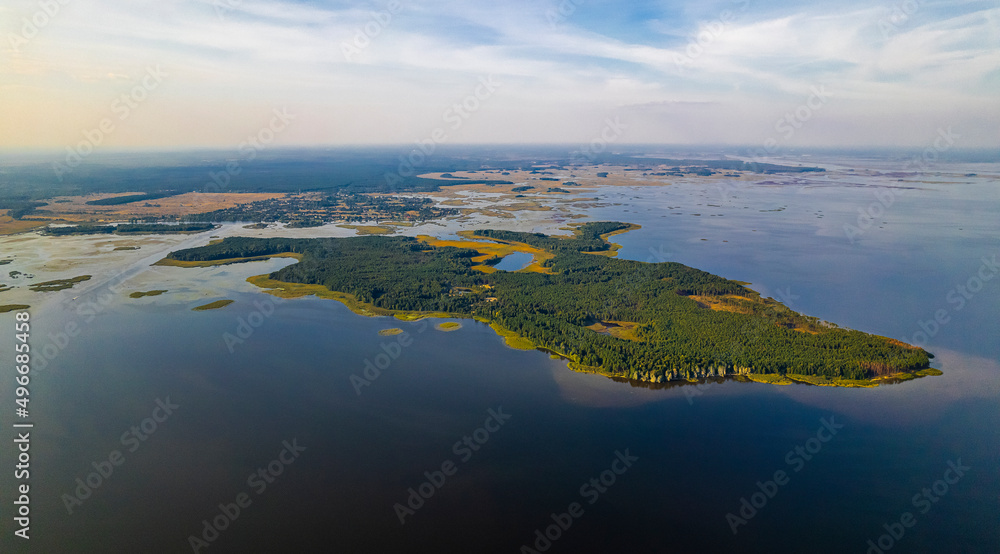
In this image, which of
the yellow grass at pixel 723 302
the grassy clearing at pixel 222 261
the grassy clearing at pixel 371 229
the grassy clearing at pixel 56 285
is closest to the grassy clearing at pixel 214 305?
the grassy clearing at pixel 56 285

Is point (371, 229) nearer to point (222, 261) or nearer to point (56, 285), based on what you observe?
point (222, 261)

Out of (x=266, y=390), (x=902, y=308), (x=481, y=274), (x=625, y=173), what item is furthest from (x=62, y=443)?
(x=625, y=173)

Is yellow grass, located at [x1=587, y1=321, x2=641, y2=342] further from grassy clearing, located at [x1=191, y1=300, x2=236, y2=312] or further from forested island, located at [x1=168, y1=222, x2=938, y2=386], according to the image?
grassy clearing, located at [x1=191, y1=300, x2=236, y2=312]

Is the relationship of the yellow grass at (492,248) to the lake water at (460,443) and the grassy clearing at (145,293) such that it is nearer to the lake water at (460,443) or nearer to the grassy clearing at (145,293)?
the lake water at (460,443)

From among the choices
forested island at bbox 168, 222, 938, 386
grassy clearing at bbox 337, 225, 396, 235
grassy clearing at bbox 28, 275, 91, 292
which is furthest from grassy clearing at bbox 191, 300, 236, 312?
grassy clearing at bbox 337, 225, 396, 235

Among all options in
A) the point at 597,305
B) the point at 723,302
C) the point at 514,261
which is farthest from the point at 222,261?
the point at 723,302
